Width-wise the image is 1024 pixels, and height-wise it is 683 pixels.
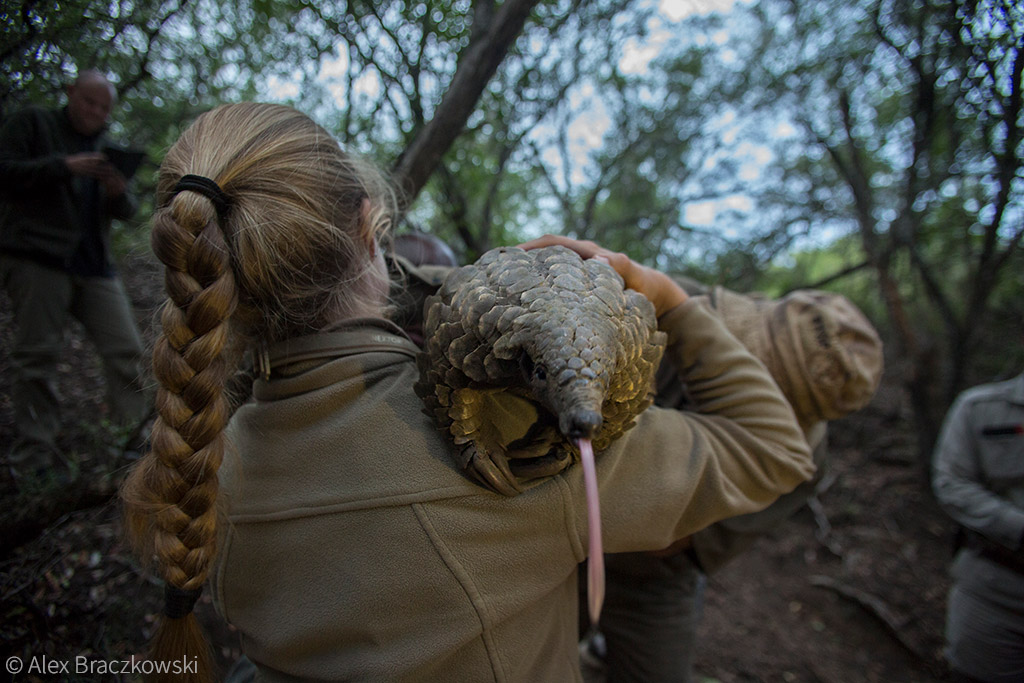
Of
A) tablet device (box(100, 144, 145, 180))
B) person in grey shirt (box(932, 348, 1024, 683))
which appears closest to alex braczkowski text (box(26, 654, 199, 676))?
tablet device (box(100, 144, 145, 180))

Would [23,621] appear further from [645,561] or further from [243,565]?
[645,561]

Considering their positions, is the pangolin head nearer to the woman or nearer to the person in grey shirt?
the woman

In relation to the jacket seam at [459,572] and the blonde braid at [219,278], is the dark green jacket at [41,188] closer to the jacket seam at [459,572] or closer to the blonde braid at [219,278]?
the blonde braid at [219,278]

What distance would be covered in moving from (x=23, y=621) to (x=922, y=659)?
16.5 ft

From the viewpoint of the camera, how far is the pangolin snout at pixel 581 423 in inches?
30.4

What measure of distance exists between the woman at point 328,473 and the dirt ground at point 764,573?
53 centimetres

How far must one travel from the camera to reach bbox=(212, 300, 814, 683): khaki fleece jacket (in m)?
1.12

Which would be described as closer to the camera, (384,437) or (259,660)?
(384,437)

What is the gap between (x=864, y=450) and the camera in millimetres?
5375

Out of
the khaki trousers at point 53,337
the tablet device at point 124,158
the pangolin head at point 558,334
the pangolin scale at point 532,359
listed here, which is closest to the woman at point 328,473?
the pangolin scale at point 532,359

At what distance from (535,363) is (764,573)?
4641 millimetres

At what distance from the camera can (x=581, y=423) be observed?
775 millimetres

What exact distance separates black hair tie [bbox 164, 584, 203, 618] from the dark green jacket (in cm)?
176

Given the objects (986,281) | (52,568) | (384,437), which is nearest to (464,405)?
(384,437)
